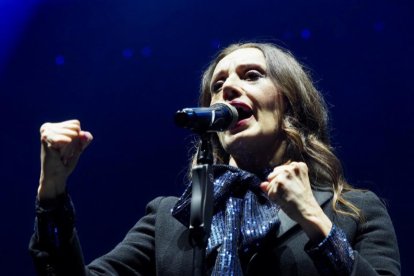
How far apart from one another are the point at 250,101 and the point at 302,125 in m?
0.24

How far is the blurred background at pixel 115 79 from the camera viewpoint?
131 inches

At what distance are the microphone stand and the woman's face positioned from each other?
650mm

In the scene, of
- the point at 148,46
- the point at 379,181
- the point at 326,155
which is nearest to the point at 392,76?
the point at 379,181

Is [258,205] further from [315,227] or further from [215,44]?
[215,44]

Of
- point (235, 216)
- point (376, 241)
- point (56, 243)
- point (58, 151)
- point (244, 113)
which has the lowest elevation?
point (376, 241)

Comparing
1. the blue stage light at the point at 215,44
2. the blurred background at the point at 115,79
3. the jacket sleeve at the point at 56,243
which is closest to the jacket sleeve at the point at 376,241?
the jacket sleeve at the point at 56,243

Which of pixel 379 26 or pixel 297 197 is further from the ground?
pixel 379 26

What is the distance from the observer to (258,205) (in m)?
2.17

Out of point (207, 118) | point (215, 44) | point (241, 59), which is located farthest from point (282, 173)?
point (215, 44)

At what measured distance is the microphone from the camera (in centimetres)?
163

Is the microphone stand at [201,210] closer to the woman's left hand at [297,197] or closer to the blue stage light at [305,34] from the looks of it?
the woman's left hand at [297,197]

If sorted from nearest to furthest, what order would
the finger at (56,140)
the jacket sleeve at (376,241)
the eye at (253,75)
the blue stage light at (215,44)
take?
the finger at (56,140), the jacket sleeve at (376,241), the eye at (253,75), the blue stage light at (215,44)

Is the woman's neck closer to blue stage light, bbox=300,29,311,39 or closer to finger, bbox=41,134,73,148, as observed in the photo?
finger, bbox=41,134,73,148

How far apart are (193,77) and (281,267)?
1630 millimetres
